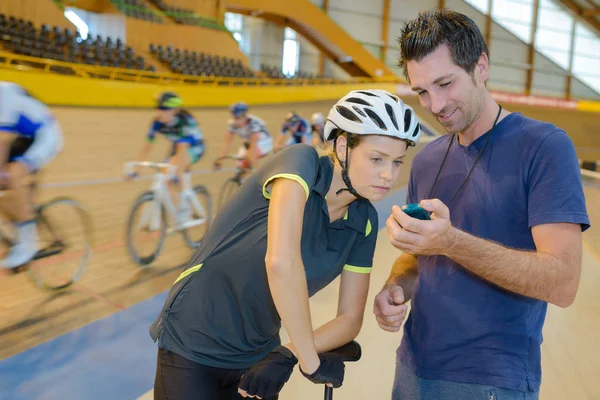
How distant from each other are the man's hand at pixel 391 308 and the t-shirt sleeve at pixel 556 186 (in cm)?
43

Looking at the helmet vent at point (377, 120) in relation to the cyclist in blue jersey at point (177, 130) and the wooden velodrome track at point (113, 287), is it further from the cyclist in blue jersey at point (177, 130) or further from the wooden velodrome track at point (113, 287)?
the cyclist in blue jersey at point (177, 130)

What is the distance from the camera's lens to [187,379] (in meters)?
1.47

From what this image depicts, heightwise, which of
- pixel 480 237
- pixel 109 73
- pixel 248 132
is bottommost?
pixel 480 237

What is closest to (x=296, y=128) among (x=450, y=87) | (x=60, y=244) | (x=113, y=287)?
(x=113, y=287)

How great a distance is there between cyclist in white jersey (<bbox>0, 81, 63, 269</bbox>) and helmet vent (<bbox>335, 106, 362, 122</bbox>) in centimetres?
278

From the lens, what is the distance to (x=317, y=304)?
4.39 m

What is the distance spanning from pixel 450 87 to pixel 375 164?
0.93 ft

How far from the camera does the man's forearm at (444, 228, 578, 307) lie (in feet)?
3.86

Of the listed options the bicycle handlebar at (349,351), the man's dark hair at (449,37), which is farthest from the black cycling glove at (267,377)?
the man's dark hair at (449,37)

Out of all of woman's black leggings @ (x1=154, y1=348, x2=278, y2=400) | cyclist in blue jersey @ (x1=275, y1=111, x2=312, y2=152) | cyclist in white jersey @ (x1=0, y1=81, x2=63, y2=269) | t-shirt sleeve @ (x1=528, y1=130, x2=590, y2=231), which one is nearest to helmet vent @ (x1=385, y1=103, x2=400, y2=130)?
t-shirt sleeve @ (x1=528, y1=130, x2=590, y2=231)

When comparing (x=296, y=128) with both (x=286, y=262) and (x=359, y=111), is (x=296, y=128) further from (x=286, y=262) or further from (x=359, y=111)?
(x=286, y=262)

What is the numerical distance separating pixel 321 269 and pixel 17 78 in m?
11.5

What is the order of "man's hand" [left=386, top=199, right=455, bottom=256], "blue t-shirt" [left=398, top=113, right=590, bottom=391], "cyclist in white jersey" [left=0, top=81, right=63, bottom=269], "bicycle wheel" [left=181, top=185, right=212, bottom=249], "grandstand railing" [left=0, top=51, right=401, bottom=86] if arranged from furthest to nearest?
1. "grandstand railing" [left=0, top=51, right=401, bottom=86]
2. "bicycle wheel" [left=181, top=185, right=212, bottom=249]
3. "cyclist in white jersey" [left=0, top=81, right=63, bottom=269]
4. "blue t-shirt" [left=398, top=113, right=590, bottom=391]
5. "man's hand" [left=386, top=199, right=455, bottom=256]

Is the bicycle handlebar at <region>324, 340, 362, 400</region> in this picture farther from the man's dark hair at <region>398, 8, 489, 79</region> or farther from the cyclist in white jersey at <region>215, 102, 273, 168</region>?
the cyclist in white jersey at <region>215, 102, 273, 168</region>
